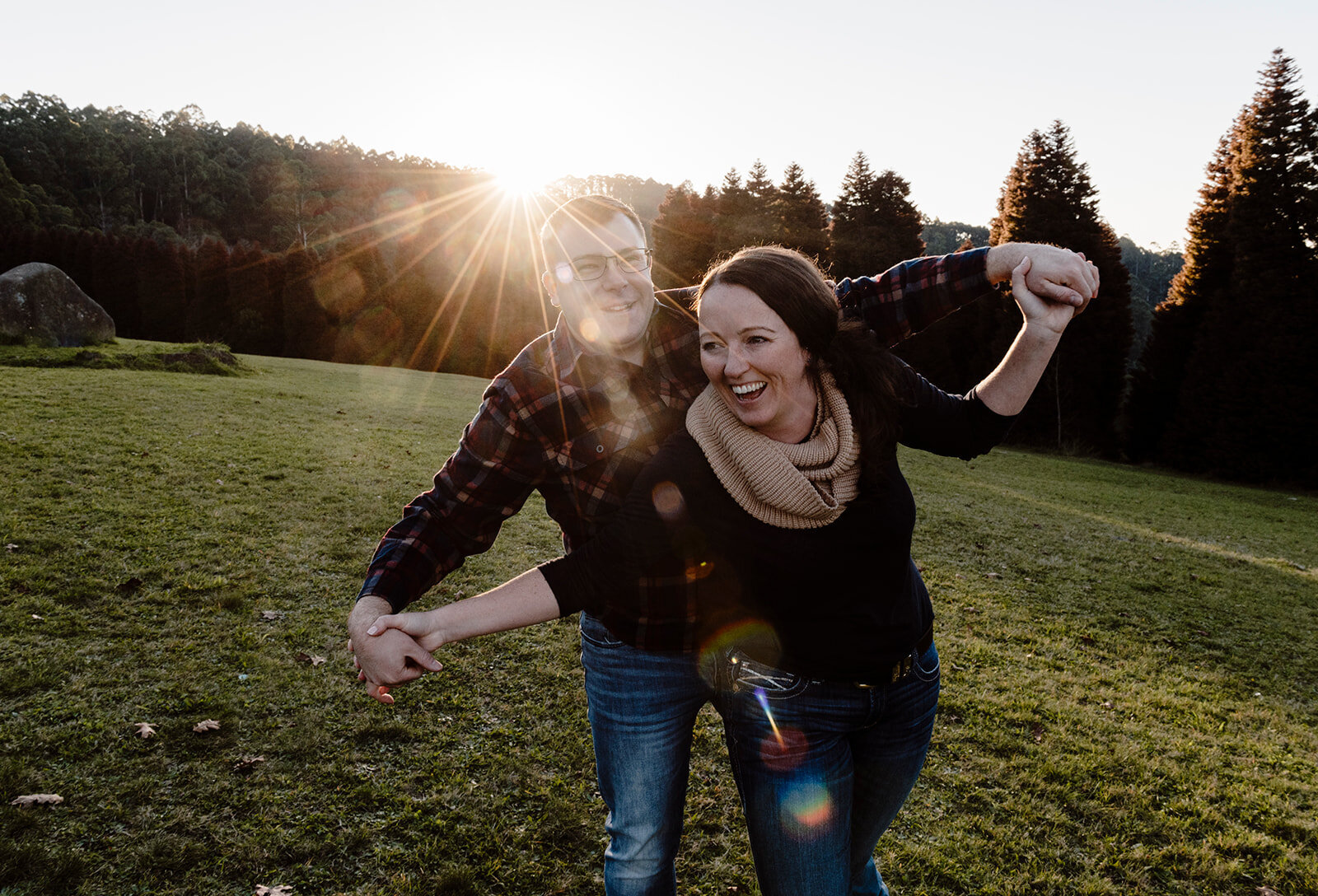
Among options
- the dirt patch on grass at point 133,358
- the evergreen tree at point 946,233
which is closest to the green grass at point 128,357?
the dirt patch on grass at point 133,358

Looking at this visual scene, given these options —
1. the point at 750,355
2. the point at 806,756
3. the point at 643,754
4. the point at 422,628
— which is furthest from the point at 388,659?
the point at 750,355

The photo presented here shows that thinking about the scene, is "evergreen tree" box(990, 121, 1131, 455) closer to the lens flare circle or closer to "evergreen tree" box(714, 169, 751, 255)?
"evergreen tree" box(714, 169, 751, 255)

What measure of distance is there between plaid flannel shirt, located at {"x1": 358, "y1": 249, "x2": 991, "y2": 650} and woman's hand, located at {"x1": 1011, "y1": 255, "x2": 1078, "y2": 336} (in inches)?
37.8

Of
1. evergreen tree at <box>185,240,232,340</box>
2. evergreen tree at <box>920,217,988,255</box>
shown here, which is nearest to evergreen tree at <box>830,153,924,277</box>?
evergreen tree at <box>185,240,232,340</box>

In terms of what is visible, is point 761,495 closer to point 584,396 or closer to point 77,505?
point 584,396

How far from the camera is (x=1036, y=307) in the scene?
6.57ft

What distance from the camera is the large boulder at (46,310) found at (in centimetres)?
1670

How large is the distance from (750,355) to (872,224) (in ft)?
118

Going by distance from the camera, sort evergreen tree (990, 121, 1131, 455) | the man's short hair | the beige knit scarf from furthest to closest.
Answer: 1. evergreen tree (990, 121, 1131, 455)
2. the man's short hair
3. the beige knit scarf

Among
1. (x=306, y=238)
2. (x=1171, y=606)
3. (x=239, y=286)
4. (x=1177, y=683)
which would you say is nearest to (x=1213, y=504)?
(x=1171, y=606)

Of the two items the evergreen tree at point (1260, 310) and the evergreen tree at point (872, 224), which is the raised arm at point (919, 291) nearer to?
the evergreen tree at point (1260, 310)

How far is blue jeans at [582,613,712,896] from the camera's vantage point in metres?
1.85

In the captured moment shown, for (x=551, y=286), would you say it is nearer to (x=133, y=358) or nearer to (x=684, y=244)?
(x=133, y=358)

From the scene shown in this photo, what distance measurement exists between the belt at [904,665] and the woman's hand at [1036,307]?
3.08 feet
